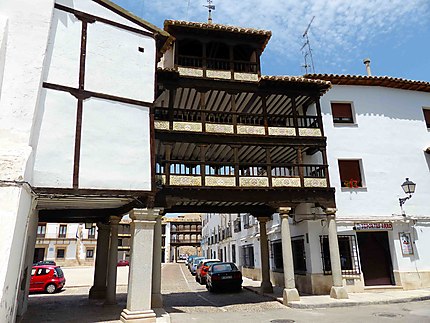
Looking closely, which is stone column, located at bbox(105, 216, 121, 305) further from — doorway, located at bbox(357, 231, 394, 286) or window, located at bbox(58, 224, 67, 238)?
window, located at bbox(58, 224, 67, 238)

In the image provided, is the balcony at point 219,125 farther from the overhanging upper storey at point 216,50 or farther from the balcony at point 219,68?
the overhanging upper storey at point 216,50

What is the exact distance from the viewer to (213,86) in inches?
554

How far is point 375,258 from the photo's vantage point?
1500cm

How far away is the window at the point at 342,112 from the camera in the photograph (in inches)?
639

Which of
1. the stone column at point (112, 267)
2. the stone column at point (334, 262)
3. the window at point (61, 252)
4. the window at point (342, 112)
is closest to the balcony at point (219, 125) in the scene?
the window at point (342, 112)

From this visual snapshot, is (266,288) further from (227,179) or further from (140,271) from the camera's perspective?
(140,271)

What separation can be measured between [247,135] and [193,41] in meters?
5.14

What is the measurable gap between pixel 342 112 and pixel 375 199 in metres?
4.48

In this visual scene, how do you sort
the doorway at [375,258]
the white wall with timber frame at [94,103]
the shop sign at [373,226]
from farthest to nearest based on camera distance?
the doorway at [375,258]
the shop sign at [373,226]
the white wall with timber frame at [94,103]

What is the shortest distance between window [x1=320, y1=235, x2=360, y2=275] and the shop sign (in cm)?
52

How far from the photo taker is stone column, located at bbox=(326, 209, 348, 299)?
12.6m

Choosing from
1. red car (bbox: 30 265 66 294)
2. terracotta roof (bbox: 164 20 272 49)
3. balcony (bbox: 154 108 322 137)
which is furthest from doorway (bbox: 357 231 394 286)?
red car (bbox: 30 265 66 294)

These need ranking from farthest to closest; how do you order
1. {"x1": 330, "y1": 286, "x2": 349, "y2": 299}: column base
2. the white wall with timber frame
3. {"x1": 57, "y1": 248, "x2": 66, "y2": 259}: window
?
{"x1": 57, "y1": 248, "x2": 66, "y2": 259}: window
{"x1": 330, "y1": 286, "x2": 349, "y2": 299}: column base
the white wall with timber frame

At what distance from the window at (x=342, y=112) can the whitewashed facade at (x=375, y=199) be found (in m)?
0.20
